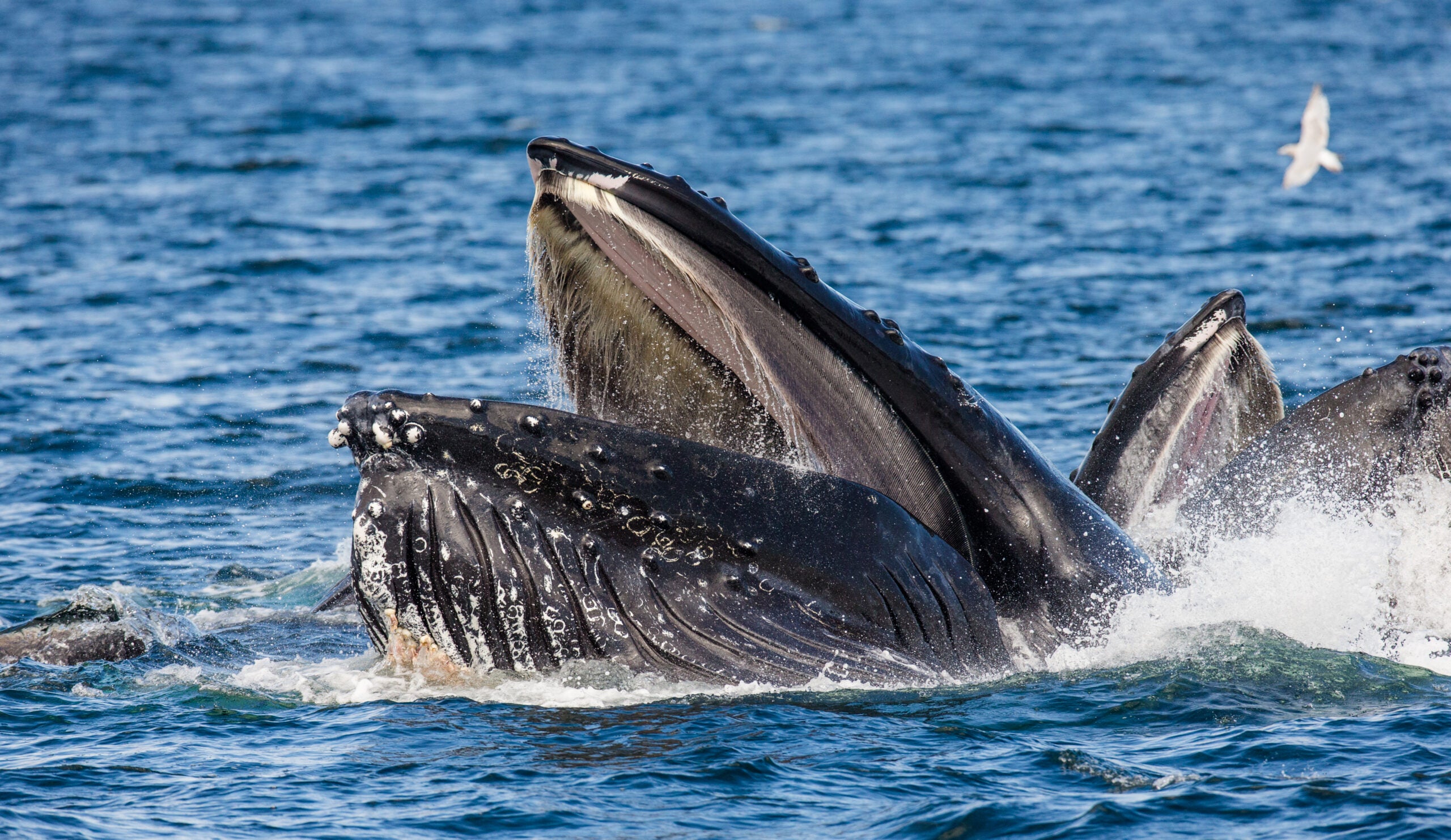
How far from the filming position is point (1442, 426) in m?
9.24

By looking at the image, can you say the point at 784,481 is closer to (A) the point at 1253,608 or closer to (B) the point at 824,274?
(A) the point at 1253,608

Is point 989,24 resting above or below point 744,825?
above

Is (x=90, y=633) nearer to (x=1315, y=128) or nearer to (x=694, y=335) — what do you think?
(x=694, y=335)

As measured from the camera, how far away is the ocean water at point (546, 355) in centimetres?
765

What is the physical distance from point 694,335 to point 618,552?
1102 mm

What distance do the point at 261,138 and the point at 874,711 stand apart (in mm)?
28099

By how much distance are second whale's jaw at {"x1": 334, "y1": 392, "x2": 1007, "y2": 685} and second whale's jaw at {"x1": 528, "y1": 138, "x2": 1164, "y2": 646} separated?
0.30 metres

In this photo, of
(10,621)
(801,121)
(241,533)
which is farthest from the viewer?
(801,121)

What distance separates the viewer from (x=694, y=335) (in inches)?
308

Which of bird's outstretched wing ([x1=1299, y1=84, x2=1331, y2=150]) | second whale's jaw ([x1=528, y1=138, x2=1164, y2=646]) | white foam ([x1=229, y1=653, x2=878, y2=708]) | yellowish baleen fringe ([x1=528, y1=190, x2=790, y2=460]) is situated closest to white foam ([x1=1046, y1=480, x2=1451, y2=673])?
second whale's jaw ([x1=528, y1=138, x2=1164, y2=646])

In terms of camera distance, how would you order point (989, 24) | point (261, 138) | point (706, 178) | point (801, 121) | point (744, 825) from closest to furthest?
point (744, 825) < point (706, 178) < point (261, 138) < point (801, 121) < point (989, 24)

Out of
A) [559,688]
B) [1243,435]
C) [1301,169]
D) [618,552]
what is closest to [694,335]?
[618,552]

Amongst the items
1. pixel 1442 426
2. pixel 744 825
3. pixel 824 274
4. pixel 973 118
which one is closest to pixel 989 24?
pixel 973 118

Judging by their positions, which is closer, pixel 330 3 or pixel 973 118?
pixel 973 118
